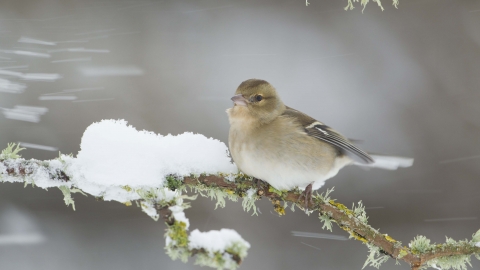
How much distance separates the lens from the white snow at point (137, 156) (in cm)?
214

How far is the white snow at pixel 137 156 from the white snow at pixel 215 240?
0.60 meters

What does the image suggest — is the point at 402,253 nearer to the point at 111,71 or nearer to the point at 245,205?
the point at 245,205

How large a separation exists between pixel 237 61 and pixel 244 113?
433cm

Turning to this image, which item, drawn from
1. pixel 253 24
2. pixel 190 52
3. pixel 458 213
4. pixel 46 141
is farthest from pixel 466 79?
pixel 46 141

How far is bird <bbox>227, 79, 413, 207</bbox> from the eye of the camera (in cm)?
301

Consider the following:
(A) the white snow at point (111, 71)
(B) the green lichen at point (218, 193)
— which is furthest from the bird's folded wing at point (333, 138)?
(A) the white snow at point (111, 71)

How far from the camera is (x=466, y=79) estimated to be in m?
7.07

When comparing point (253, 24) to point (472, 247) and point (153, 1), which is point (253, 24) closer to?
point (153, 1)

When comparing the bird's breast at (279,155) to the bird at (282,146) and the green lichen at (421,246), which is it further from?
the green lichen at (421,246)

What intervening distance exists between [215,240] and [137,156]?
874mm

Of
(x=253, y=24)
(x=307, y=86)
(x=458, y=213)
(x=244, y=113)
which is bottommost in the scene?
(x=458, y=213)

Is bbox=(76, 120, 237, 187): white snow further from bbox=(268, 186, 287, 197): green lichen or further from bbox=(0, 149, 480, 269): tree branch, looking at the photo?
bbox=(268, 186, 287, 197): green lichen

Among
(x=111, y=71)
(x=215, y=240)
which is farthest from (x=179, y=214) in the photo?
(x=111, y=71)

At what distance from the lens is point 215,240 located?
1587 mm
